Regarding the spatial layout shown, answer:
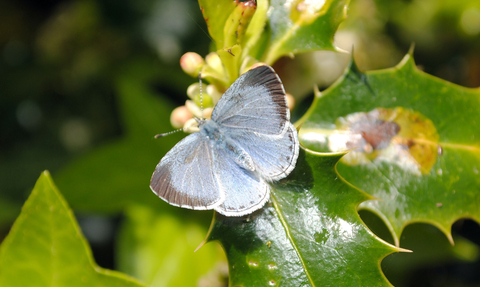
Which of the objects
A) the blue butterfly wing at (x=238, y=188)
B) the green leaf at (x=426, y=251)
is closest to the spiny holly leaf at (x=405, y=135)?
the blue butterfly wing at (x=238, y=188)

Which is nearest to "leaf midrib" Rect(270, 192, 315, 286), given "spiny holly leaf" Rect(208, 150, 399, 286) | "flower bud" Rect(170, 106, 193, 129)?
"spiny holly leaf" Rect(208, 150, 399, 286)

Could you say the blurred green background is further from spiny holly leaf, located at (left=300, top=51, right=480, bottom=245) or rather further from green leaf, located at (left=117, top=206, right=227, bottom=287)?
spiny holly leaf, located at (left=300, top=51, right=480, bottom=245)

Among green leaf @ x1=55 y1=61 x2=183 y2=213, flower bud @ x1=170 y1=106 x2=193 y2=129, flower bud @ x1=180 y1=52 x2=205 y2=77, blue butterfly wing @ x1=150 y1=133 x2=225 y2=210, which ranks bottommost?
green leaf @ x1=55 y1=61 x2=183 y2=213

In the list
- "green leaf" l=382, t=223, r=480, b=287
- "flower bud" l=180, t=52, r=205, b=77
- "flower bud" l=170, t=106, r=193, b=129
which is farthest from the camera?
"green leaf" l=382, t=223, r=480, b=287

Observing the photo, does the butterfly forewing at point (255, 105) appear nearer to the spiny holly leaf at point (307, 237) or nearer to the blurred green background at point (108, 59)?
the spiny holly leaf at point (307, 237)

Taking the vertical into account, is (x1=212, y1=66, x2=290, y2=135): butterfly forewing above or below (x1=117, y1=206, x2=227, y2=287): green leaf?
above

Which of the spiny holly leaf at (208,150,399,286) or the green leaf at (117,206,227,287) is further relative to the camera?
the green leaf at (117,206,227,287)

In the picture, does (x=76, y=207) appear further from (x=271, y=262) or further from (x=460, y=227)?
(x=460, y=227)
